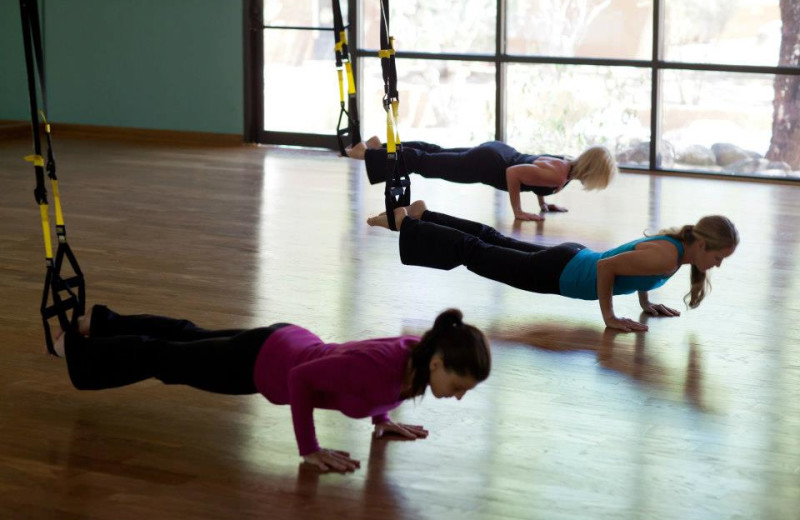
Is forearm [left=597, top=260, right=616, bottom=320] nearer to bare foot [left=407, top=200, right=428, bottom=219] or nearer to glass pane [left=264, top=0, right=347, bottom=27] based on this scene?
bare foot [left=407, top=200, right=428, bottom=219]

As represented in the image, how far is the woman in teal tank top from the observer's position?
12.4 feet

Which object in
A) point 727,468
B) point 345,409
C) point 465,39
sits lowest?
point 727,468

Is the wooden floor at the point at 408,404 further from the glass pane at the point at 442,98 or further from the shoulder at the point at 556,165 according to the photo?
the glass pane at the point at 442,98

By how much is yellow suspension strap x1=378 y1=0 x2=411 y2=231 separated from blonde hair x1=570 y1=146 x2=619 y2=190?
5.36ft

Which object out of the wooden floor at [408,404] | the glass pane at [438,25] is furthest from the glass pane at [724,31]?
the wooden floor at [408,404]

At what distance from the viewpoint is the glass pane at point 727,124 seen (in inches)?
287

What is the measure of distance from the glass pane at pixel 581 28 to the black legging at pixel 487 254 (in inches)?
148

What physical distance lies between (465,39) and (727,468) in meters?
5.80

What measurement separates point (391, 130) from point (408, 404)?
1.24 m

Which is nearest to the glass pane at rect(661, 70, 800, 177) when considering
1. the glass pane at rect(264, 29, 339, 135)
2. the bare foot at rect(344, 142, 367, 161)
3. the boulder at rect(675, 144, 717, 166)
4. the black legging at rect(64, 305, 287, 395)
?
the boulder at rect(675, 144, 717, 166)

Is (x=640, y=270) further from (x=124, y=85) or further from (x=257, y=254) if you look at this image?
(x=124, y=85)

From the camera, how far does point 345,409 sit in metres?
2.66

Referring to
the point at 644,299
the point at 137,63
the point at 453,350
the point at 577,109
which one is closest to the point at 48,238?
the point at 453,350

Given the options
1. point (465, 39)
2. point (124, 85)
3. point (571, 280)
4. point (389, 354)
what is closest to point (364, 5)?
point (465, 39)
